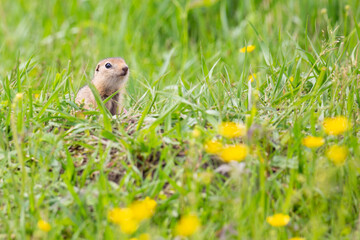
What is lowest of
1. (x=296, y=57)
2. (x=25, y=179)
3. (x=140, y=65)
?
(x=140, y=65)

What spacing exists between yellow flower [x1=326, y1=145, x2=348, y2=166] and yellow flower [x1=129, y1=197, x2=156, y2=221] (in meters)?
1.04

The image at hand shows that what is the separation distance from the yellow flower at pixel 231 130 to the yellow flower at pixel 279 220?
0.55 m

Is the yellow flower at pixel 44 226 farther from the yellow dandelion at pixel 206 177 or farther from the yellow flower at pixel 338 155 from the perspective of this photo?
the yellow flower at pixel 338 155

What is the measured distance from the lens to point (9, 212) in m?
3.19

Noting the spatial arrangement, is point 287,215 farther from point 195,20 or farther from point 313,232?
point 195,20

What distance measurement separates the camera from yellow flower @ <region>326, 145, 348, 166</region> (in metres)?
3.20

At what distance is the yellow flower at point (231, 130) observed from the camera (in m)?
3.39

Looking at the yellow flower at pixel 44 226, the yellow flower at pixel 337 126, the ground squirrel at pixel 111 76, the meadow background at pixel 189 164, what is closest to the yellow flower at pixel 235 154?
the meadow background at pixel 189 164

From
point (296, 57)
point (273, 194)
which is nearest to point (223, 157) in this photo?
point (273, 194)

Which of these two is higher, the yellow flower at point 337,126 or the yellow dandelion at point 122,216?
the yellow dandelion at point 122,216

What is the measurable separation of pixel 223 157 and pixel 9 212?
1236mm

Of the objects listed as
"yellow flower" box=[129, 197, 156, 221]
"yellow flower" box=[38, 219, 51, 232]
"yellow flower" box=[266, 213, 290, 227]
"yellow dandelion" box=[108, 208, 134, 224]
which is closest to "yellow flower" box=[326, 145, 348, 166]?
"yellow flower" box=[266, 213, 290, 227]

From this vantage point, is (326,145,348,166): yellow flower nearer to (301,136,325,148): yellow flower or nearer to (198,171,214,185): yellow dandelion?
(301,136,325,148): yellow flower

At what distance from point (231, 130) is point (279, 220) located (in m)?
0.71
